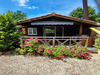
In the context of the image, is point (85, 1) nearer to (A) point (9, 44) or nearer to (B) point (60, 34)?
(B) point (60, 34)

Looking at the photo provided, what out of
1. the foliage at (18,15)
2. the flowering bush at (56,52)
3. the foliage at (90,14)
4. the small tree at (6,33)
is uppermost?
the foliage at (18,15)

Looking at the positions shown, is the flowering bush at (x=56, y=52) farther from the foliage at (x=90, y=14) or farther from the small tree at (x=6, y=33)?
the foliage at (x=90, y=14)

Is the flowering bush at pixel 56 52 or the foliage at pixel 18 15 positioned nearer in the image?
the flowering bush at pixel 56 52

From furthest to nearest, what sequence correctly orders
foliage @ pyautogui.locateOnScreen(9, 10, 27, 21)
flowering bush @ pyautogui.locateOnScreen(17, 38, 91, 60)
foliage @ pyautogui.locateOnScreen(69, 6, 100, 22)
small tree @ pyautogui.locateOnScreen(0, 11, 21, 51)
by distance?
foliage @ pyautogui.locateOnScreen(9, 10, 27, 21)
foliage @ pyautogui.locateOnScreen(69, 6, 100, 22)
small tree @ pyautogui.locateOnScreen(0, 11, 21, 51)
flowering bush @ pyautogui.locateOnScreen(17, 38, 91, 60)

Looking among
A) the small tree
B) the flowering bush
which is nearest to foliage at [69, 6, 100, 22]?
the flowering bush

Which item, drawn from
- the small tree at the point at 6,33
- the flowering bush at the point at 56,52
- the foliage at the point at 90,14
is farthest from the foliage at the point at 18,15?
the flowering bush at the point at 56,52

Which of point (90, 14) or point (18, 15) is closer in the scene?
point (90, 14)

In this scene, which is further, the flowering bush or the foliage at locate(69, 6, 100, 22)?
the foliage at locate(69, 6, 100, 22)

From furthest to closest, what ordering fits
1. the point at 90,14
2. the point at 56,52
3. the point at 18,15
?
1. the point at 18,15
2. the point at 90,14
3. the point at 56,52

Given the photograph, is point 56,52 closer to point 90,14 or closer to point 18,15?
point 90,14

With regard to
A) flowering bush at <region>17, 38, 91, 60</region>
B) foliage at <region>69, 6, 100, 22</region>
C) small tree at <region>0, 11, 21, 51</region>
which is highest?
foliage at <region>69, 6, 100, 22</region>

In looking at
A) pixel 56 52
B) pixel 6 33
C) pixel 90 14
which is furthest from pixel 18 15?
pixel 56 52

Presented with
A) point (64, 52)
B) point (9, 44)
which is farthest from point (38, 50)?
point (9, 44)

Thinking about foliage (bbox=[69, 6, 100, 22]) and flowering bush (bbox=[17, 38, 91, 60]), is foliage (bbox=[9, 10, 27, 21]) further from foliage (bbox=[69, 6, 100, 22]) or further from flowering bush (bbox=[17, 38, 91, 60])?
flowering bush (bbox=[17, 38, 91, 60])
